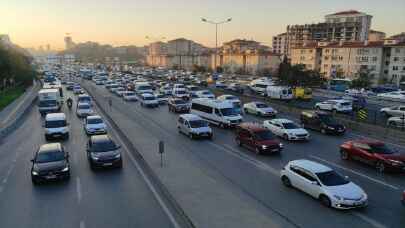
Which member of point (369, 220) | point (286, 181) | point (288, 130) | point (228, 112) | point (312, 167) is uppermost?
point (228, 112)

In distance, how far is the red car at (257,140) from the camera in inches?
778

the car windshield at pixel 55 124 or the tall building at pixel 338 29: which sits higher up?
the tall building at pixel 338 29

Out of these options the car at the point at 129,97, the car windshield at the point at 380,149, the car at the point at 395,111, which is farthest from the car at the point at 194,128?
the car at the point at 129,97

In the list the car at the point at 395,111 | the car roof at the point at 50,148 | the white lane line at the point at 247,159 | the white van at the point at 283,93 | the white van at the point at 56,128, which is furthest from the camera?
the white van at the point at 283,93

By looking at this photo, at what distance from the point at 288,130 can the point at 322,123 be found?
428cm

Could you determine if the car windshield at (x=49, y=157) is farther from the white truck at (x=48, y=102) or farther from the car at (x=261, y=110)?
the car at (x=261, y=110)

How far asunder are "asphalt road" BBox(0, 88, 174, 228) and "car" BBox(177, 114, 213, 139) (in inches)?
232

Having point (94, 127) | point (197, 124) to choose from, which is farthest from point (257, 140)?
point (94, 127)

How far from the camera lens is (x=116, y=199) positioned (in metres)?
13.4

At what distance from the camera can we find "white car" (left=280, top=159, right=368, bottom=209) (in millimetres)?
12320

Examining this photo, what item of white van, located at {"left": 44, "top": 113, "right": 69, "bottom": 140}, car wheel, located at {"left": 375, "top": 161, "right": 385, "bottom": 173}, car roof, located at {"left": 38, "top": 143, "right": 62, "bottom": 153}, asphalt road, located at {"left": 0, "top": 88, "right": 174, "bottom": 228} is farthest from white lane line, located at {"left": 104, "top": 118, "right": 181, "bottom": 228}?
car wheel, located at {"left": 375, "top": 161, "right": 385, "bottom": 173}

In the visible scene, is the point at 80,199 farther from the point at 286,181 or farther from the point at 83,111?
the point at 83,111

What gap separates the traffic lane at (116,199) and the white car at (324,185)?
19.3ft

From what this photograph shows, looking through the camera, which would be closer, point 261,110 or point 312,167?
point 312,167
